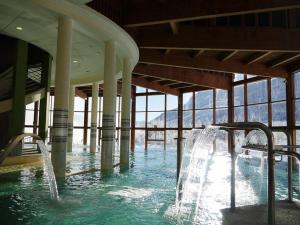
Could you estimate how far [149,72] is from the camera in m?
12.5

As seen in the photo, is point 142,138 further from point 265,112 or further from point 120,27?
point 120,27

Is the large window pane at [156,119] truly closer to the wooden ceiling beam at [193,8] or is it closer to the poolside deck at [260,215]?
the wooden ceiling beam at [193,8]

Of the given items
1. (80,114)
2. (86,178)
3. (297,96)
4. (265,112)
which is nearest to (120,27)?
(86,178)

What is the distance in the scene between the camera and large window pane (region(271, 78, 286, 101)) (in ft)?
42.8

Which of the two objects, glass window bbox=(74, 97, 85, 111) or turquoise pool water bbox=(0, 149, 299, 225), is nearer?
turquoise pool water bbox=(0, 149, 299, 225)

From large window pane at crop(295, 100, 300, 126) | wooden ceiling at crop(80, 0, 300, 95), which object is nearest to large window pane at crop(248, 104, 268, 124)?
large window pane at crop(295, 100, 300, 126)

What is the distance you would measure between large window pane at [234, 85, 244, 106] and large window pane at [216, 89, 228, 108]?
1021 mm

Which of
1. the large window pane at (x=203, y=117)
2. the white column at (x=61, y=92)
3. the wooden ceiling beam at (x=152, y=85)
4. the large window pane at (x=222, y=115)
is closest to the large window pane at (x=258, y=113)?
the large window pane at (x=222, y=115)

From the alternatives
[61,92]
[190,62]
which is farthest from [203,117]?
[61,92]

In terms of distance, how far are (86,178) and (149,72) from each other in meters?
6.58

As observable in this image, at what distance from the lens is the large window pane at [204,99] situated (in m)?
18.2

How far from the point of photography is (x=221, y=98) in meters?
17.4

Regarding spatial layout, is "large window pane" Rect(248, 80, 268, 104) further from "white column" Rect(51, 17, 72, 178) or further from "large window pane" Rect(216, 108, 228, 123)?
"white column" Rect(51, 17, 72, 178)

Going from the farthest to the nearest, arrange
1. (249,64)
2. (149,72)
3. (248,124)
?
(149,72) → (249,64) → (248,124)
